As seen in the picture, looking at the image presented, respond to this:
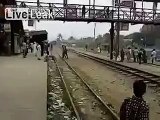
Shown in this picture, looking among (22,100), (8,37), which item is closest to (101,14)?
(8,37)

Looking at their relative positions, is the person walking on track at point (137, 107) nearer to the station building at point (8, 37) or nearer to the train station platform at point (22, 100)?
the train station platform at point (22, 100)

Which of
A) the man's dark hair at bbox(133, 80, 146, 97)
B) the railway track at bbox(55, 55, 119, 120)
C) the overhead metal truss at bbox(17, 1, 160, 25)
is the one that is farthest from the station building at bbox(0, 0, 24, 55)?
the man's dark hair at bbox(133, 80, 146, 97)

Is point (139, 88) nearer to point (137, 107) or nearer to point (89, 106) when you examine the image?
point (137, 107)

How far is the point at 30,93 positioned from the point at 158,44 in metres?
60.5

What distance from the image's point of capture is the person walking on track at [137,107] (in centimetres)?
465

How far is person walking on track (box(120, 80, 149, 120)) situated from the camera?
4.65 m

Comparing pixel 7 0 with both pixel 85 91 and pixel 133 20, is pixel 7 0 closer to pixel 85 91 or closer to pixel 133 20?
pixel 133 20

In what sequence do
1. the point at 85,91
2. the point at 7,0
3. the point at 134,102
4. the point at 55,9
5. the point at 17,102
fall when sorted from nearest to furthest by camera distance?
the point at 134,102, the point at 17,102, the point at 85,91, the point at 7,0, the point at 55,9

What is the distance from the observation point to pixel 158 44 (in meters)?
70.9

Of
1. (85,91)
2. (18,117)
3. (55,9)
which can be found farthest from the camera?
(55,9)

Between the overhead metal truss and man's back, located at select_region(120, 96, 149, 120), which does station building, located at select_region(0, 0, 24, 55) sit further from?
man's back, located at select_region(120, 96, 149, 120)

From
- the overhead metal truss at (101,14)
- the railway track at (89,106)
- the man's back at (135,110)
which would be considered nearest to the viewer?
the man's back at (135,110)

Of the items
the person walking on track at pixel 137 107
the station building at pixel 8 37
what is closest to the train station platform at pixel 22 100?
the person walking on track at pixel 137 107

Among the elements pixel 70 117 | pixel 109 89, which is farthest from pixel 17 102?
pixel 109 89
